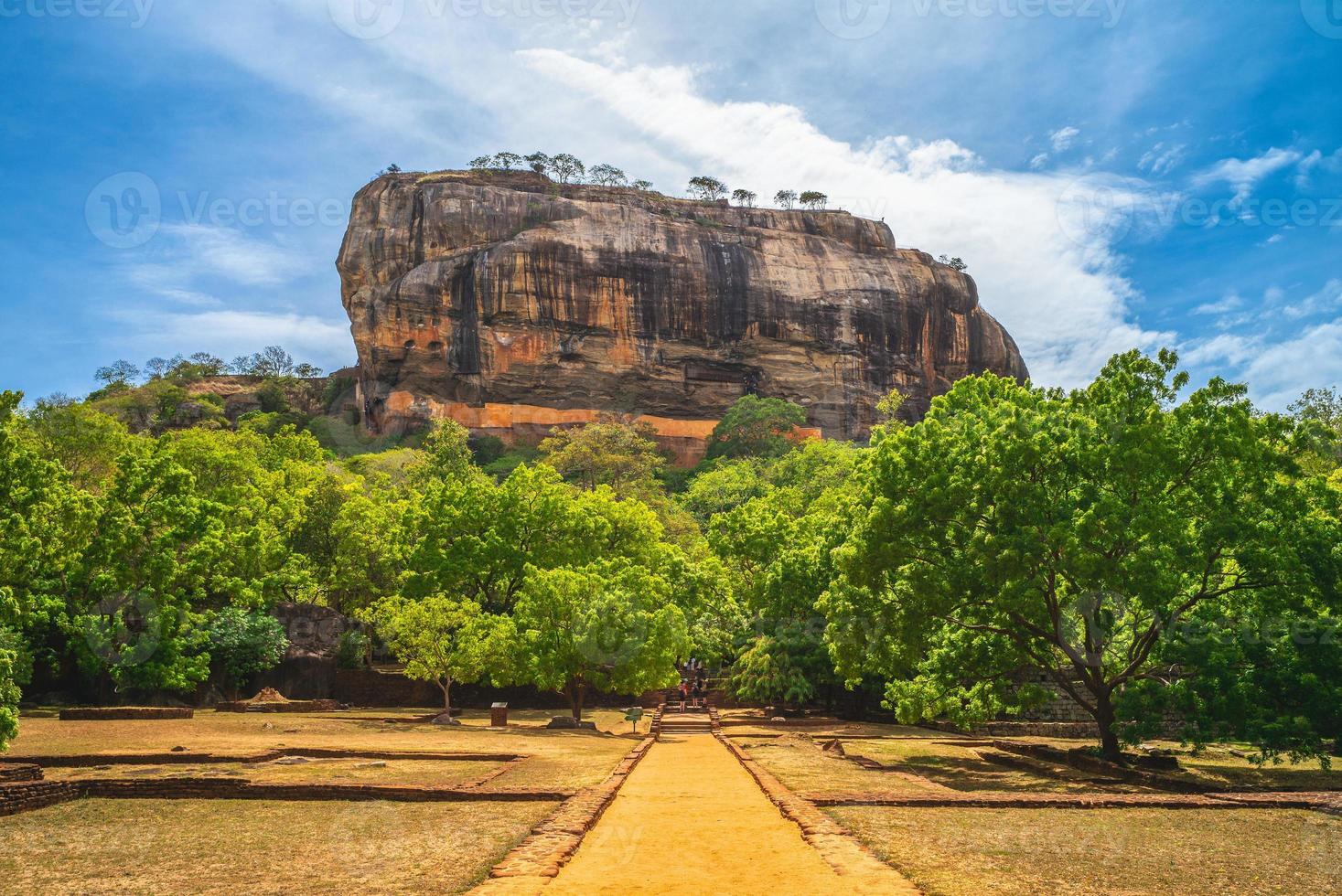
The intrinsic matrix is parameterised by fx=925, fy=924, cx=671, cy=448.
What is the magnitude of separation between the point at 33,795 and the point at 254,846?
3417mm

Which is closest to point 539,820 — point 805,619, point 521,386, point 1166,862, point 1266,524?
point 1166,862

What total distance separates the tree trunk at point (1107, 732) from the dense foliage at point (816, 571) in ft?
0.17

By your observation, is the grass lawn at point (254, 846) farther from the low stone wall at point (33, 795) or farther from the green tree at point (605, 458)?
the green tree at point (605, 458)

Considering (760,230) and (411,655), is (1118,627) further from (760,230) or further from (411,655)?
(760,230)

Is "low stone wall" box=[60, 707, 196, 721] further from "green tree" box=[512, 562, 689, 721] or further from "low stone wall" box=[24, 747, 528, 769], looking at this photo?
"low stone wall" box=[24, 747, 528, 769]

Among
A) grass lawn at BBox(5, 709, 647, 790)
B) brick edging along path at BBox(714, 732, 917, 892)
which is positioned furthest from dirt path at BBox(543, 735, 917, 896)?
grass lawn at BBox(5, 709, 647, 790)

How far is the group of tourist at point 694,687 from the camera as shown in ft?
111

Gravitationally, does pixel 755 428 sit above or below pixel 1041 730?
above

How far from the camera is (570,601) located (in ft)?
77.5

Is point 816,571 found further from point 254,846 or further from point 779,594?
point 254,846

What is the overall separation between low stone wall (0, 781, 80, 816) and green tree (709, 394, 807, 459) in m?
61.7

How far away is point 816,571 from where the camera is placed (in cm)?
2794

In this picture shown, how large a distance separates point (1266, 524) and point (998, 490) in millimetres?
3593

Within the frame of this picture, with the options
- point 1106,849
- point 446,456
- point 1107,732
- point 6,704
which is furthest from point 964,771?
point 446,456
